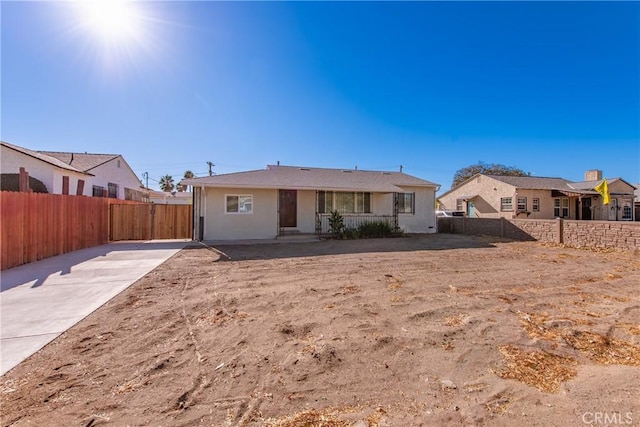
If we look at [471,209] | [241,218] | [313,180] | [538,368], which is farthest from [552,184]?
[538,368]

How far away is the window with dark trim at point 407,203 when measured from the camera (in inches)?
664

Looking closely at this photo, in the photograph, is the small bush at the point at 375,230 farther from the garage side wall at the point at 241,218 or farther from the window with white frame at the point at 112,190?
the window with white frame at the point at 112,190

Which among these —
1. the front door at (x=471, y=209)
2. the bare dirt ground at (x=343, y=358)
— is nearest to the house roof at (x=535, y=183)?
the front door at (x=471, y=209)

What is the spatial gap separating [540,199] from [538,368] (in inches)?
1061

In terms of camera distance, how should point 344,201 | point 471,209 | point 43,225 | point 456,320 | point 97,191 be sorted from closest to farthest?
point 456,320 < point 43,225 < point 344,201 < point 97,191 < point 471,209

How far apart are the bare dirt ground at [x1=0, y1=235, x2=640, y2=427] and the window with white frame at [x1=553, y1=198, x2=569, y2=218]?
77.0ft

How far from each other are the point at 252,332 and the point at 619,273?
8967 mm

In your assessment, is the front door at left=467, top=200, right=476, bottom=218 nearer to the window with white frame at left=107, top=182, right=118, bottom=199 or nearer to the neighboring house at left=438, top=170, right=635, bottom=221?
the neighboring house at left=438, top=170, right=635, bottom=221

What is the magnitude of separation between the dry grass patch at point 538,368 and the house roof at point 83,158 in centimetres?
2211

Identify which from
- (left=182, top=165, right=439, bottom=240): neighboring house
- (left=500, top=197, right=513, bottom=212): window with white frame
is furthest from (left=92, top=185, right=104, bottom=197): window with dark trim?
(left=500, top=197, right=513, bottom=212): window with white frame

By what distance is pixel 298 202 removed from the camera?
1443 cm

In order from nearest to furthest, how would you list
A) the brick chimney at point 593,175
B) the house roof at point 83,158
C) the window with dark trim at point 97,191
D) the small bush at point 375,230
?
the small bush at point 375,230 → the house roof at point 83,158 → the window with dark trim at point 97,191 → the brick chimney at point 593,175

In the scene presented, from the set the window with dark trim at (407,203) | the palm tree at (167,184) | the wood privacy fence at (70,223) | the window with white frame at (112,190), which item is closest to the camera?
the wood privacy fence at (70,223)

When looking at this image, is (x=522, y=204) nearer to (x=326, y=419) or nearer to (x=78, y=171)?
(x=326, y=419)
